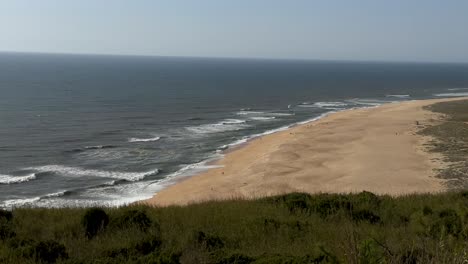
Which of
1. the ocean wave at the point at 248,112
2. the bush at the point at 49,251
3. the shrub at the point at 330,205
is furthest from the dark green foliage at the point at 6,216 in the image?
the ocean wave at the point at 248,112

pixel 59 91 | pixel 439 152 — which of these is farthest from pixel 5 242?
pixel 59 91

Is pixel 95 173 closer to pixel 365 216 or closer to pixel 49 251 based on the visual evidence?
pixel 365 216

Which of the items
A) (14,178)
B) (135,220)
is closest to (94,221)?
(135,220)

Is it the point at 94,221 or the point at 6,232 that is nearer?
the point at 6,232

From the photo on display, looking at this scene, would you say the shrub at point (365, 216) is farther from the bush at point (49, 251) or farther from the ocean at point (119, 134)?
the ocean at point (119, 134)

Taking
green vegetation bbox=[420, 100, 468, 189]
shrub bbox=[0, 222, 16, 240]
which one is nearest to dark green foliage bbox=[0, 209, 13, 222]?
shrub bbox=[0, 222, 16, 240]

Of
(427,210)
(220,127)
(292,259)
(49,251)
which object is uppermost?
(292,259)

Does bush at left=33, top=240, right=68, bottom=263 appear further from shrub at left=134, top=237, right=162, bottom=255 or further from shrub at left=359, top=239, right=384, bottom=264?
shrub at left=359, top=239, right=384, bottom=264
